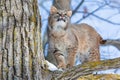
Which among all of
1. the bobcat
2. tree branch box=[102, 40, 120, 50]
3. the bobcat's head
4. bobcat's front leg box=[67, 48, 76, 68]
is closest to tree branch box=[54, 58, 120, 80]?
the bobcat

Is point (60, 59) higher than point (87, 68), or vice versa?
point (60, 59)

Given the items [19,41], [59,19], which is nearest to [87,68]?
[19,41]

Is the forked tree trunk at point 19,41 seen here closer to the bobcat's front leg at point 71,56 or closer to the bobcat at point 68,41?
the bobcat at point 68,41

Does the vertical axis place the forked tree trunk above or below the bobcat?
below

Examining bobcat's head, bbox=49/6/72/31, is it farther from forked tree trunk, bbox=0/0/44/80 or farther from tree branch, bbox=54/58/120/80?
tree branch, bbox=54/58/120/80

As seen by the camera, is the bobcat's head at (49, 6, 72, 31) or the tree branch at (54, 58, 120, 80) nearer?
the tree branch at (54, 58, 120, 80)

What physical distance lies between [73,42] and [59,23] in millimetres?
478

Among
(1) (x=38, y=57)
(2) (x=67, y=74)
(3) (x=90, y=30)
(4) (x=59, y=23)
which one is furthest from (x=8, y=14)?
(3) (x=90, y=30)

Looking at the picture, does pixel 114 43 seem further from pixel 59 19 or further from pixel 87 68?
pixel 87 68

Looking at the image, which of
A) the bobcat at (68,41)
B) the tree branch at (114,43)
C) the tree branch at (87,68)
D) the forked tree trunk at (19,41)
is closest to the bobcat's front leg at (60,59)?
the bobcat at (68,41)

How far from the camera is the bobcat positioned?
23.7ft

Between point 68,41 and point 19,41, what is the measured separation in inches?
134

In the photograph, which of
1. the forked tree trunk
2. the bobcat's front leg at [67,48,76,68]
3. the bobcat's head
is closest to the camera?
the forked tree trunk

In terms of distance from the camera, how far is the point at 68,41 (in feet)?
24.5
